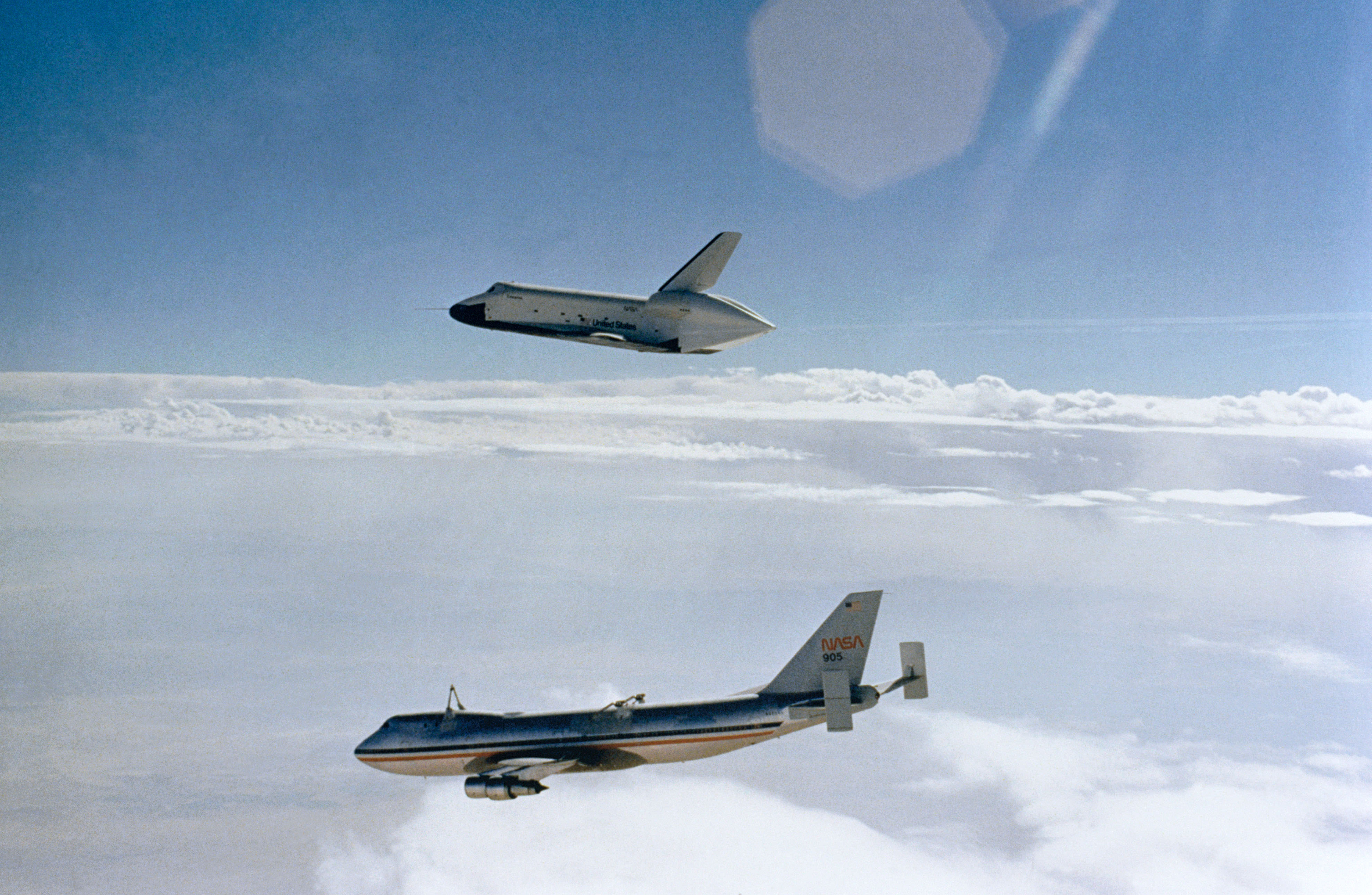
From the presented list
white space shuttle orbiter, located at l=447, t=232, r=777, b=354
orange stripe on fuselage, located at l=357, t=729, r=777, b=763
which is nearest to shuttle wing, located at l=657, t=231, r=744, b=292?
white space shuttle orbiter, located at l=447, t=232, r=777, b=354

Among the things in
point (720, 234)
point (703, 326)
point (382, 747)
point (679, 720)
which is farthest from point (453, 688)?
point (720, 234)

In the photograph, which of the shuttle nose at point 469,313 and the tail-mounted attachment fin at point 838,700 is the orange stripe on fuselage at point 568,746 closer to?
the tail-mounted attachment fin at point 838,700

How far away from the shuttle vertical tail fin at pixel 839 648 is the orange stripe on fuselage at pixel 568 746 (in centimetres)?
257

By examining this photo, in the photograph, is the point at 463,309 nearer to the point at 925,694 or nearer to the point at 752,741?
the point at 752,741

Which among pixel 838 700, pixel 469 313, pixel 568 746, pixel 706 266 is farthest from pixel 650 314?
pixel 568 746

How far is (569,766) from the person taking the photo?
4484cm

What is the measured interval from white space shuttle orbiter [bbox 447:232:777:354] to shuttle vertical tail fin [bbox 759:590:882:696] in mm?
12311

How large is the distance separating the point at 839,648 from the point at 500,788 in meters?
15.1

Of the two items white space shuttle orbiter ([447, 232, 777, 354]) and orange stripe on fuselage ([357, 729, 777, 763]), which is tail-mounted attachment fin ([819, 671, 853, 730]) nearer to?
orange stripe on fuselage ([357, 729, 777, 763])

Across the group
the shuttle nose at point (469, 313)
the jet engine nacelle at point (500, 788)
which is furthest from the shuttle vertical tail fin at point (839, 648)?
the shuttle nose at point (469, 313)

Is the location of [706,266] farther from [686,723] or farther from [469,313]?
[686,723]

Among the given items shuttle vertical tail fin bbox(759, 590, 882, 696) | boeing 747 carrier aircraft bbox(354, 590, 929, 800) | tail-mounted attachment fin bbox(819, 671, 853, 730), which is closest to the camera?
tail-mounted attachment fin bbox(819, 671, 853, 730)

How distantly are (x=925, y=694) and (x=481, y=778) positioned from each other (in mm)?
18546

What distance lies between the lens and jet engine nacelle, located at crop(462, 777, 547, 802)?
4159 centimetres
